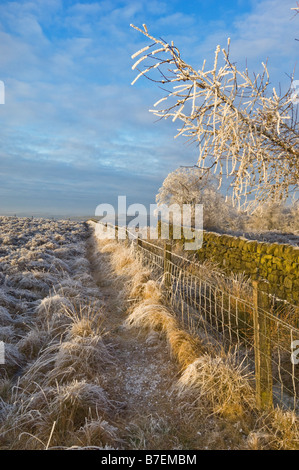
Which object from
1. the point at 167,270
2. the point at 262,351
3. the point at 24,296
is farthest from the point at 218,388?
the point at 24,296

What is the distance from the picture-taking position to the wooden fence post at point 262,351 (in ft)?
10.4

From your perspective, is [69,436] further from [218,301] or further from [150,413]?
[218,301]

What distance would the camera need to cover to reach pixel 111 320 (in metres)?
5.97

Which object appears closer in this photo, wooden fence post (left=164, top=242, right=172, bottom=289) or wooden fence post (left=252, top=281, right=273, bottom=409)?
wooden fence post (left=252, top=281, right=273, bottom=409)

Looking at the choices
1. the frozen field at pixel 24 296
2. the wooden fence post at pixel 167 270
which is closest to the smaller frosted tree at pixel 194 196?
the frozen field at pixel 24 296

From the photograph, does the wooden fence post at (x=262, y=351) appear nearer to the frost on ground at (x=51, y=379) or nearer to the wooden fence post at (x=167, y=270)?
the frost on ground at (x=51, y=379)

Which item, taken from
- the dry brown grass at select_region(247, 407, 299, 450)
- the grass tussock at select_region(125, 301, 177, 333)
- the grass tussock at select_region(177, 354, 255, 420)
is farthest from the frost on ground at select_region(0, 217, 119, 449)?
the dry brown grass at select_region(247, 407, 299, 450)

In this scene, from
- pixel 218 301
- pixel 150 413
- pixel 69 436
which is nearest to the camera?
pixel 69 436

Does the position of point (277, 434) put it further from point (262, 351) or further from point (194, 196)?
point (194, 196)

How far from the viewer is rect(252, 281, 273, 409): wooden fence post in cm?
316

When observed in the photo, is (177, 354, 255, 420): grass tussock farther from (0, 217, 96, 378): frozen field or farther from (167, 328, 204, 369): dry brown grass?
Answer: (0, 217, 96, 378): frozen field
